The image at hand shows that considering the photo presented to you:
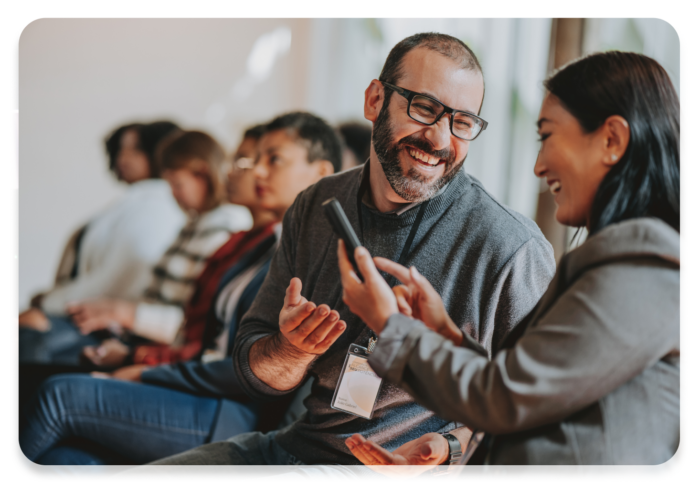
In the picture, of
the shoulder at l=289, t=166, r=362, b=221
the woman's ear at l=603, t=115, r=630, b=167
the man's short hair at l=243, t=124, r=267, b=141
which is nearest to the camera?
the woman's ear at l=603, t=115, r=630, b=167

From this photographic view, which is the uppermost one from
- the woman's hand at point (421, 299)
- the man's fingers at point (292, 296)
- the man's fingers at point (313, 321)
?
the woman's hand at point (421, 299)

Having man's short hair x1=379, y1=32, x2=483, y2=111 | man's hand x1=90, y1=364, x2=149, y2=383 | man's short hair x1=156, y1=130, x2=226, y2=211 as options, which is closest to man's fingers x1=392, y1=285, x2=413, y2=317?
man's short hair x1=379, y1=32, x2=483, y2=111

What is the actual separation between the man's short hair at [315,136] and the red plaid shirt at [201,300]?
9.4 inches

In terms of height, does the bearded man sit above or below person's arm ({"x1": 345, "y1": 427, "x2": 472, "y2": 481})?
above

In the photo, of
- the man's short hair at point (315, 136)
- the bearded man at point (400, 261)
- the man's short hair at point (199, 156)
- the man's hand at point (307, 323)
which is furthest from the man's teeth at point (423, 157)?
the man's short hair at point (199, 156)

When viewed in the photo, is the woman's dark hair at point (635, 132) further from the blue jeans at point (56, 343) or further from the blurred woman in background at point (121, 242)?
the blue jeans at point (56, 343)

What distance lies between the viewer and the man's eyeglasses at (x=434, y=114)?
1187mm

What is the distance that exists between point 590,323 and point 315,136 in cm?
82

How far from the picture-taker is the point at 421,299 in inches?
41.5

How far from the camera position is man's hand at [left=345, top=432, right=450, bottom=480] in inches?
47.6

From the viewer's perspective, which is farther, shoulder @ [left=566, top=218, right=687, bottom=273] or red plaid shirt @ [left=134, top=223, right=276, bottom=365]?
red plaid shirt @ [left=134, top=223, right=276, bottom=365]

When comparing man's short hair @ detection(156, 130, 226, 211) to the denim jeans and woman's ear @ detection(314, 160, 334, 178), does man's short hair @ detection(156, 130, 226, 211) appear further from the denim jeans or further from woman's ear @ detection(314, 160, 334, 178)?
the denim jeans

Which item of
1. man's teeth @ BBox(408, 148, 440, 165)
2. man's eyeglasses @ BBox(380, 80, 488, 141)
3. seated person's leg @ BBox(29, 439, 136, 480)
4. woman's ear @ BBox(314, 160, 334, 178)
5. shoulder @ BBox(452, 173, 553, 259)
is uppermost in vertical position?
man's eyeglasses @ BBox(380, 80, 488, 141)

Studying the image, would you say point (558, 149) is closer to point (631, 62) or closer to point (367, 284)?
point (631, 62)
